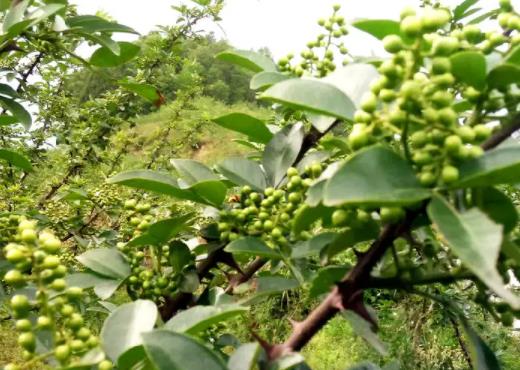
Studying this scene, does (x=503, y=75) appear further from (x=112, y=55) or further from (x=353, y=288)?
(x=112, y=55)

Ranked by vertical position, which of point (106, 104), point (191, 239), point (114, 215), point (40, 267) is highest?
point (40, 267)

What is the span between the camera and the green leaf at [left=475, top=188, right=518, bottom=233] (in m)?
0.67

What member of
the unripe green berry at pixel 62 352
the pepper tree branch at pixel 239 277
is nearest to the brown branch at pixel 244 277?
the pepper tree branch at pixel 239 277

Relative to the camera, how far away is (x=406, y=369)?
493 cm

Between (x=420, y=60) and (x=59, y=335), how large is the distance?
0.48 metres

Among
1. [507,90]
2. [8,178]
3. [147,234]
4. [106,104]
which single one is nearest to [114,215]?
[8,178]

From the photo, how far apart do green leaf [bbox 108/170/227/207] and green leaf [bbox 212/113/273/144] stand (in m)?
0.11

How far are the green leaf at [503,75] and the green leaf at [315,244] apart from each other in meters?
0.27

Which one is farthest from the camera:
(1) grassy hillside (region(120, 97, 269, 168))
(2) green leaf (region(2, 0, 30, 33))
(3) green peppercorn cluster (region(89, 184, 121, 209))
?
(1) grassy hillside (region(120, 97, 269, 168))

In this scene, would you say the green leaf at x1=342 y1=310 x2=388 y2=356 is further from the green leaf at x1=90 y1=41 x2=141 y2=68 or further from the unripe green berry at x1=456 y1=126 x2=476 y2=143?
the green leaf at x1=90 y1=41 x2=141 y2=68

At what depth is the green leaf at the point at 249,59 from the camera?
104cm

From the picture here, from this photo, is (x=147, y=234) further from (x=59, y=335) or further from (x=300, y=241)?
(x=59, y=335)

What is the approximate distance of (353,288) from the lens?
0.75m

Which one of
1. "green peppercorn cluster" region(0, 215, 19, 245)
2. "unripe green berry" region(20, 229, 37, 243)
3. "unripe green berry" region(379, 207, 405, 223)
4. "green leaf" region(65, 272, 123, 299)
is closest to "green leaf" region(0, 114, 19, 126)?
"green peppercorn cluster" region(0, 215, 19, 245)
